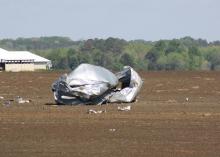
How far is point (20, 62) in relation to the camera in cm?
10912

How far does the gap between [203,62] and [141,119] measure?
115 metres

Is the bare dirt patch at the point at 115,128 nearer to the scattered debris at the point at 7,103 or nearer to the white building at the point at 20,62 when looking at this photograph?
the scattered debris at the point at 7,103

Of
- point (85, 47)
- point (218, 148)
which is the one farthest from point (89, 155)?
point (85, 47)

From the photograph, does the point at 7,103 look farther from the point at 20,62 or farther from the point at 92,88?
the point at 20,62

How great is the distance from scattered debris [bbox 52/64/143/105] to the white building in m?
65.1

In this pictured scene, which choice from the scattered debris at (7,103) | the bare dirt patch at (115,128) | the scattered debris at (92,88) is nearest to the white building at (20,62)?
the scattered debris at (7,103)

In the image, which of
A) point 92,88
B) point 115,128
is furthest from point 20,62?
point 115,128

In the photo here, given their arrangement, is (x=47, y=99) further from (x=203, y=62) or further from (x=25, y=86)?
(x=203, y=62)

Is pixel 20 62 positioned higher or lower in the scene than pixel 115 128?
lower

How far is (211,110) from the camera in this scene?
28.9 m

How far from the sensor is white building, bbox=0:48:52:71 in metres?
102

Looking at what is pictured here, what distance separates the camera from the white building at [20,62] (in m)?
102

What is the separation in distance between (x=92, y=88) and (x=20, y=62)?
7734cm

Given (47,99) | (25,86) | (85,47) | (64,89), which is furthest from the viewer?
(85,47)
